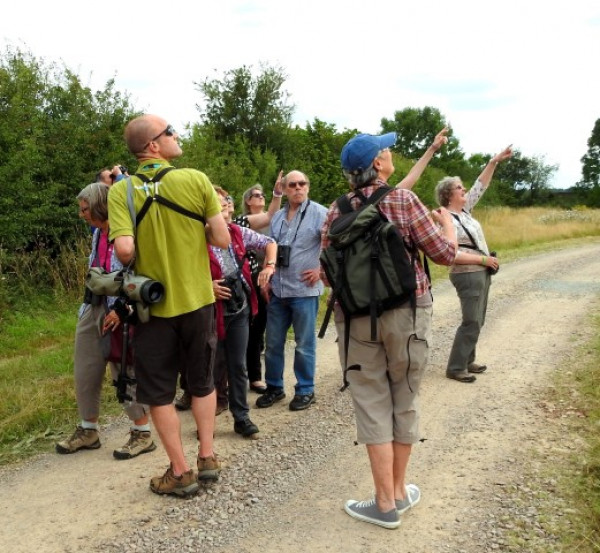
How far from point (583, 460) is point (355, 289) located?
2033 millimetres

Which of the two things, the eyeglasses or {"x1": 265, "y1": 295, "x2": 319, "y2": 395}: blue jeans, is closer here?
the eyeglasses

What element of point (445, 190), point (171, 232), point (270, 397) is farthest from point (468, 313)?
point (171, 232)

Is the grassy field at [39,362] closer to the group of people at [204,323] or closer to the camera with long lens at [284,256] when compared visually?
the group of people at [204,323]

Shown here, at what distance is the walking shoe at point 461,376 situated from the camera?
5.67 meters

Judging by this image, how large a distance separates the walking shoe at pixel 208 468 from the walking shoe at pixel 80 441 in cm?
105

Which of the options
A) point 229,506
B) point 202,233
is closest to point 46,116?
point 202,233

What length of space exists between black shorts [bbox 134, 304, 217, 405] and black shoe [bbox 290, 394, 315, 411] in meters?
1.63

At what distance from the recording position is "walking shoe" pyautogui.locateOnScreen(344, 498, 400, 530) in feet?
10.6

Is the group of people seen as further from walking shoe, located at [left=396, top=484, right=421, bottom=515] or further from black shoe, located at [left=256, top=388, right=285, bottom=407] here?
black shoe, located at [left=256, top=388, right=285, bottom=407]

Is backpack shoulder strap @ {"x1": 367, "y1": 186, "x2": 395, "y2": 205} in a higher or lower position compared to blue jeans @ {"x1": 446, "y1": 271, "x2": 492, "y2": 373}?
higher

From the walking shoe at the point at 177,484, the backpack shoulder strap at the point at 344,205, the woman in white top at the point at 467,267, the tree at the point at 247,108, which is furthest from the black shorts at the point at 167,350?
the tree at the point at 247,108

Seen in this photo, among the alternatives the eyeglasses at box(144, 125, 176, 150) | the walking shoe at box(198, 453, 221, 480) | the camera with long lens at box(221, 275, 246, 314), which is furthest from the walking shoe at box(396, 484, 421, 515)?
the eyeglasses at box(144, 125, 176, 150)

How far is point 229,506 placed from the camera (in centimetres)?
352

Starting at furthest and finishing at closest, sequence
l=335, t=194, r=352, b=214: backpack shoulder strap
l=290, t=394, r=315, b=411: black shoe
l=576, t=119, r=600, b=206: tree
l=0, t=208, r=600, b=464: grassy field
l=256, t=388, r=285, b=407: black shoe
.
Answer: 1. l=576, t=119, r=600, b=206: tree
2. l=256, t=388, r=285, b=407: black shoe
3. l=290, t=394, r=315, b=411: black shoe
4. l=0, t=208, r=600, b=464: grassy field
5. l=335, t=194, r=352, b=214: backpack shoulder strap
